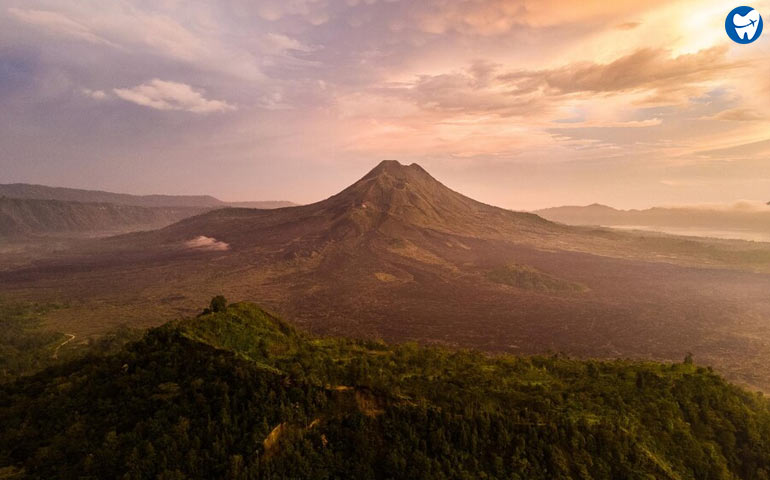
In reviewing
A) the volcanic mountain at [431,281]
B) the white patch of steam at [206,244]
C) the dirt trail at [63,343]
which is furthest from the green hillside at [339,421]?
the white patch of steam at [206,244]

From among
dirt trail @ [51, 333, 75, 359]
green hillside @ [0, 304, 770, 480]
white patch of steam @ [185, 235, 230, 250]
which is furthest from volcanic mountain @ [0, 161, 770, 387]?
green hillside @ [0, 304, 770, 480]

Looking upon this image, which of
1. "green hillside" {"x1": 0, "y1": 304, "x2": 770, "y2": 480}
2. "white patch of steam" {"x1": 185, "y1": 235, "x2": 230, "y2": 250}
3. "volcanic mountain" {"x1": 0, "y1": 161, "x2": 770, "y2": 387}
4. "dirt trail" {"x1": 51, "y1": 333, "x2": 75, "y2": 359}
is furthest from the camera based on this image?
"white patch of steam" {"x1": 185, "y1": 235, "x2": 230, "y2": 250}

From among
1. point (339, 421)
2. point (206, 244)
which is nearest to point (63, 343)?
point (339, 421)

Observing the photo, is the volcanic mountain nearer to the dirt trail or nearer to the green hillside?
the dirt trail

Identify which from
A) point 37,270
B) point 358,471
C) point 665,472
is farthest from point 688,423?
point 37,270

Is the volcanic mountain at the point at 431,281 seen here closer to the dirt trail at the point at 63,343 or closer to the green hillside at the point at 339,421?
the dirt trail at the point at 63,343

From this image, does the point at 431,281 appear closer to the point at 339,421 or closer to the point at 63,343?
the point at 63,343

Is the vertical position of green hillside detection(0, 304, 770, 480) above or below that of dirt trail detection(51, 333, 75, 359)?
above
